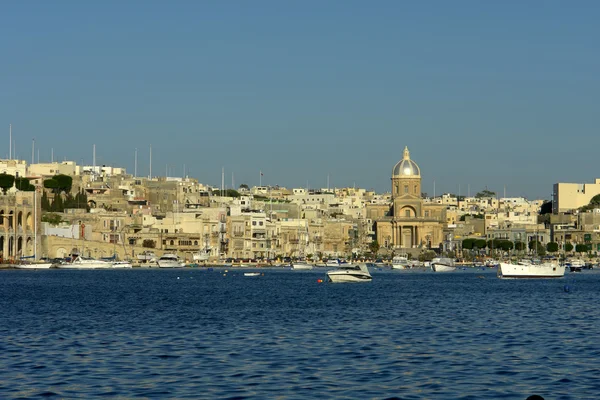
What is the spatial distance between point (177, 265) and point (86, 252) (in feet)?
33.5

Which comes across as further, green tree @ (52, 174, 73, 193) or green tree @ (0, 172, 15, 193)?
green tree @ (52, 174, 73, 193)

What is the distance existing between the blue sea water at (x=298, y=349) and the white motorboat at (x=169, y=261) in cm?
7798

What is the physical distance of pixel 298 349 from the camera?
110 ft

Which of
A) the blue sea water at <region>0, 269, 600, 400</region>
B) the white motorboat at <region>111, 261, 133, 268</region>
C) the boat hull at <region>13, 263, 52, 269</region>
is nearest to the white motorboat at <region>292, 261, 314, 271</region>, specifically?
the white motorboat at <region>111, 261, 133, 268</region>

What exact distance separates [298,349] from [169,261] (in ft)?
338

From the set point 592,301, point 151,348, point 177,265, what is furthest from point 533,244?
point 151,348

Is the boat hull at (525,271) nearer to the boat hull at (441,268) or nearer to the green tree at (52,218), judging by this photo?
the boat hull at (441,268)

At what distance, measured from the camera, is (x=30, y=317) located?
1796 inches

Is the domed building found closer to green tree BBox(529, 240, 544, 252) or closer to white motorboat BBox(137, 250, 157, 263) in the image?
green tree BBox(529, 240, 544, 252)

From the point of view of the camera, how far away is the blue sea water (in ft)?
86.8

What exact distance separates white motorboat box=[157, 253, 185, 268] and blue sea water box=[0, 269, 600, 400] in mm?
77977

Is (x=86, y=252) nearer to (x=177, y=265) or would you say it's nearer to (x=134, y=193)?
(x=177, y=265)

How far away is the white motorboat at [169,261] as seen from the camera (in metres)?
135

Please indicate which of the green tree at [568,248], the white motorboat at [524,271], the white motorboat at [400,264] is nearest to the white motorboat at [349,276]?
the white motorboat at [524,271]
